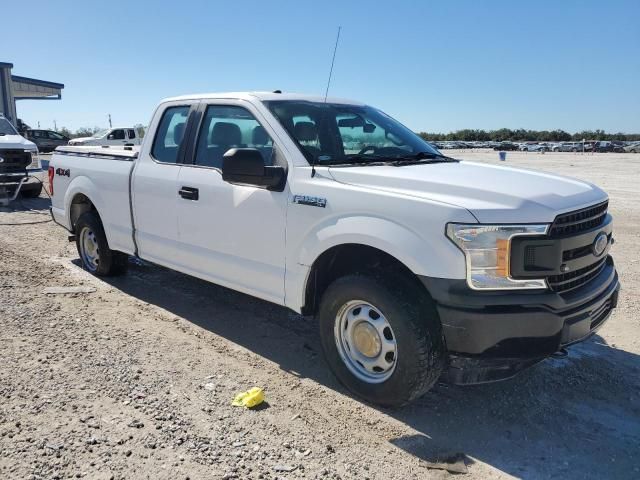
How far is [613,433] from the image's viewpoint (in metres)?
3.24

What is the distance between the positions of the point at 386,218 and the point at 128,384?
2.06m

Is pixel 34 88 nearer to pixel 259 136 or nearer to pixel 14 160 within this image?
pixel 14 160

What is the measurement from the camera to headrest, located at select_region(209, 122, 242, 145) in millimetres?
4483

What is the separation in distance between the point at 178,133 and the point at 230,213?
122 centimetres

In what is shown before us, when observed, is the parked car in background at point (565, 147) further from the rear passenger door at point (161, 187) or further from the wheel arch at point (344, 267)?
the wheel arch at point (344, 267)

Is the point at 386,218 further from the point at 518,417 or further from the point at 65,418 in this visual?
the point at 65,418

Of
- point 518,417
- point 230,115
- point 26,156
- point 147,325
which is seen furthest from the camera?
point 26,156

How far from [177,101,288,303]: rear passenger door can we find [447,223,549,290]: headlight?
1387 mm

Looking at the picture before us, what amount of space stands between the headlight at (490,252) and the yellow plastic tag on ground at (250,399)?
1524 mm

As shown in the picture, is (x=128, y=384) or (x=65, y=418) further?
(x=128, y=384)

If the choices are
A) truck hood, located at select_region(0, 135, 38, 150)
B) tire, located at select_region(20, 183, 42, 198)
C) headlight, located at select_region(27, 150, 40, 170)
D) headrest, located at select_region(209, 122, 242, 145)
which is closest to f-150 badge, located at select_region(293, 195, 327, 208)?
headrest, located at select_region(209, 122, 242, 145)

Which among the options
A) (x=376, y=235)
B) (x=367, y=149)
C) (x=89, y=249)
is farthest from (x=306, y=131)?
(x=89, y=249)

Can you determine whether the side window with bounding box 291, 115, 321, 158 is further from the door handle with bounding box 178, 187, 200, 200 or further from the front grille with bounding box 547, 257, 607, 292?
the front grille with bounding box 547, 257, 607, 292

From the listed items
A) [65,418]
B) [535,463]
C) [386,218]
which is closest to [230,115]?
[386,218]
